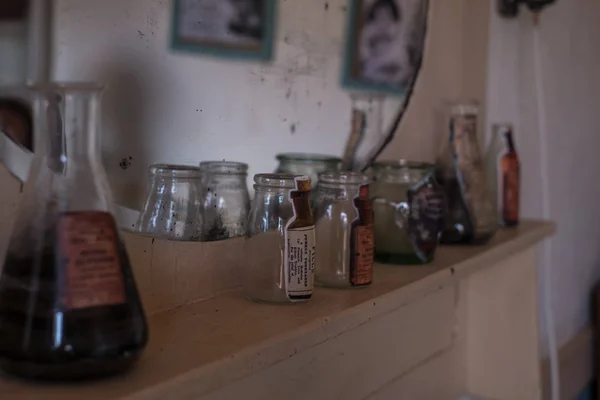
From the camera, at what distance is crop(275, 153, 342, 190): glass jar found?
733 millimetres

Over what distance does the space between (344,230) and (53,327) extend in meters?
0.34

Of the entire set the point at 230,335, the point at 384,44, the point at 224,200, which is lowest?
the point at 230,335

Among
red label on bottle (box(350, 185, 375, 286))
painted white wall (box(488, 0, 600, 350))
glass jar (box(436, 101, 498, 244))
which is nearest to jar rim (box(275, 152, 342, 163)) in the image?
red label on bottle (box(350, 185, 375, 286))

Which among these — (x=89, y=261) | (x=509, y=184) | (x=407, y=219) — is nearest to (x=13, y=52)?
(x=89, y=261)

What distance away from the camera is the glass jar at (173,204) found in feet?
1.88

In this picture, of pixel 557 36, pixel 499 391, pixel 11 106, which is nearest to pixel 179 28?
pixel 11 106

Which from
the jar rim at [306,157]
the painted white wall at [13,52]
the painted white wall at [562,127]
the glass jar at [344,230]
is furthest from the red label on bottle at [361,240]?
the painted white wall at [562,127]

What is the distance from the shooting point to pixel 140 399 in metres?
0.40

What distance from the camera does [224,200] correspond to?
25.5 inches

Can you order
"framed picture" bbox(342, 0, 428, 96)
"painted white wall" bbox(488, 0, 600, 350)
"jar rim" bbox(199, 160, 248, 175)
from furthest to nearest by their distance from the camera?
"painted white wall" bbox(488, 0, 600, 350), "framed picture" bbox(342, 0, 428, 96), "jar rim" bbox(199, 160, 248, 175)

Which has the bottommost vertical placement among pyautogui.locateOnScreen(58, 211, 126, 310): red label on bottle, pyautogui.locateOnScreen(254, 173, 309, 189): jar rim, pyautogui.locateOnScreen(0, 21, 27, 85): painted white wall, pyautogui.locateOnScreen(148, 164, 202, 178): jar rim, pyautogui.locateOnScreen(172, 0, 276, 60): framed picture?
pyautogui.locateOnScreen(58, 211, 126, 310): red label on bottle

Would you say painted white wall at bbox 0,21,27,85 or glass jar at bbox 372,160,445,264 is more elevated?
painted white wall at bbox 0,21,27,85

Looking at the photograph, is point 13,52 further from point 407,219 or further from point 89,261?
point 407,219

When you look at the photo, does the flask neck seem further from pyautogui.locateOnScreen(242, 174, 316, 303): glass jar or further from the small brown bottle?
the small brown bottle
